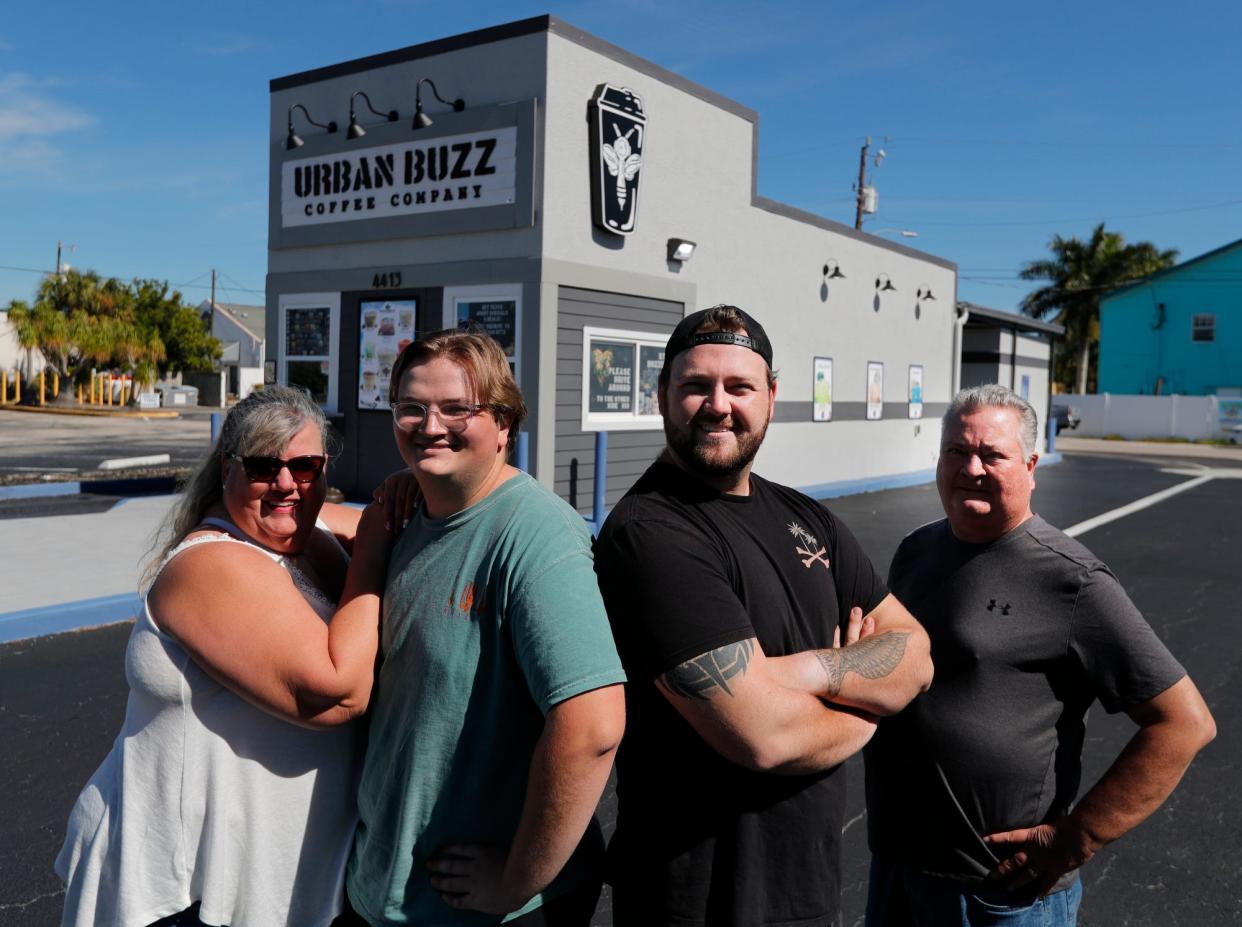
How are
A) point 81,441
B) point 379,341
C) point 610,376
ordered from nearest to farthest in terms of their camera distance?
point 610,376 < point 379,341 < point 81,441

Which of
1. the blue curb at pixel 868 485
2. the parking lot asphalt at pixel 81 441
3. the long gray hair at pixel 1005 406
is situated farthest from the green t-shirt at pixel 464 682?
the blue curb at pixel 868 485

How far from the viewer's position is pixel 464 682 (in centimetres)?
188

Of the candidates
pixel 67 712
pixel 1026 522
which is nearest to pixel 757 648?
pixel 1026 522

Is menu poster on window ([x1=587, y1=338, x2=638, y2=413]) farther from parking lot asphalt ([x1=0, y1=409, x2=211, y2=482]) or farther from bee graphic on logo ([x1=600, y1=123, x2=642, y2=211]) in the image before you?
parking lot asphalt ([x1=0, y1=409, x2=211, y2=482])

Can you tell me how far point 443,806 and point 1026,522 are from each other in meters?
1.52

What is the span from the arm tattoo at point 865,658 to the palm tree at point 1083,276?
5348 centimetres

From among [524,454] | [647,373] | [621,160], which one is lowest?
[524,454]

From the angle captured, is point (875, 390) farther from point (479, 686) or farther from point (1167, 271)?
point (1167, 271)

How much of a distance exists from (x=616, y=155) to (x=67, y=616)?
26.0 ft

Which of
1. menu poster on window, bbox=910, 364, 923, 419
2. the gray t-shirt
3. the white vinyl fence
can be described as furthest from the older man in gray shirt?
the white vinyl fence

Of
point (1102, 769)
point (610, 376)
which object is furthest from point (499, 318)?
point (1102, 769)

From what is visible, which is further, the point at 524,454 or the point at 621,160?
the point at 621,160

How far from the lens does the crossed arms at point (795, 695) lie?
73.2 inches

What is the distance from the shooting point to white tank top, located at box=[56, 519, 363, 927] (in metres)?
1.95
